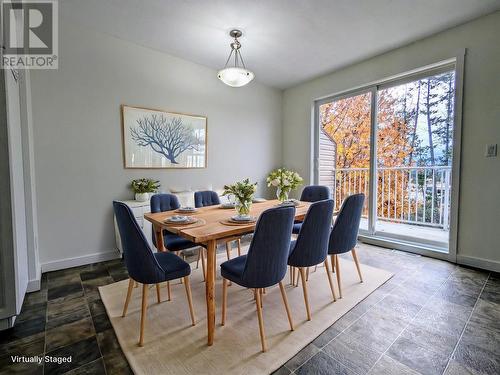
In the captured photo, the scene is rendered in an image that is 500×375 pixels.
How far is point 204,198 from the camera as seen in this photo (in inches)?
119

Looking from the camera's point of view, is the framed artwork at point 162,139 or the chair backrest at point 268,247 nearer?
the chair backrest at point 268,247

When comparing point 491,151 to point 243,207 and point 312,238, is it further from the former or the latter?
point 243,207

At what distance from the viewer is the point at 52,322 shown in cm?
181

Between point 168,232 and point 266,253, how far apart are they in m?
1.51

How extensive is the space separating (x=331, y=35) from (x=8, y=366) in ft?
13.3

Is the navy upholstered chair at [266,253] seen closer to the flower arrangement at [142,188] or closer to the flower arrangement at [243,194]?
the flower arrangement at [243,194]

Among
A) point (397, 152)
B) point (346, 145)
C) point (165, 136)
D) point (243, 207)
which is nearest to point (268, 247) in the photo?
point (243, 207)

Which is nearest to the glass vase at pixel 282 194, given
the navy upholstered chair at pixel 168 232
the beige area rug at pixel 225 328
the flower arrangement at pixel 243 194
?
the flower arrangement at pixel 243 194

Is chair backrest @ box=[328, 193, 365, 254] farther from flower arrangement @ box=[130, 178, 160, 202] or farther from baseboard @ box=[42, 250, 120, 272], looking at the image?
baseboard @ box=[42, 250, 120, 272]

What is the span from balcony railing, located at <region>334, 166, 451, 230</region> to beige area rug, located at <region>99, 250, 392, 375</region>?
7.26ft

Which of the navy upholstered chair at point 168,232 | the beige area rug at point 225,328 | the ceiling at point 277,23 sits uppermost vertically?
the ceiling at point 277,23

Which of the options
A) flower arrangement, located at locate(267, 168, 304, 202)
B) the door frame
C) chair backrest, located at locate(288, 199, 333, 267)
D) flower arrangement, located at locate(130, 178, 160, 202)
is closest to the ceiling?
the door frame

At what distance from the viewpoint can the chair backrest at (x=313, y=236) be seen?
1749mm

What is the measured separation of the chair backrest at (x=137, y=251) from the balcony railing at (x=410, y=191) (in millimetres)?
3544
